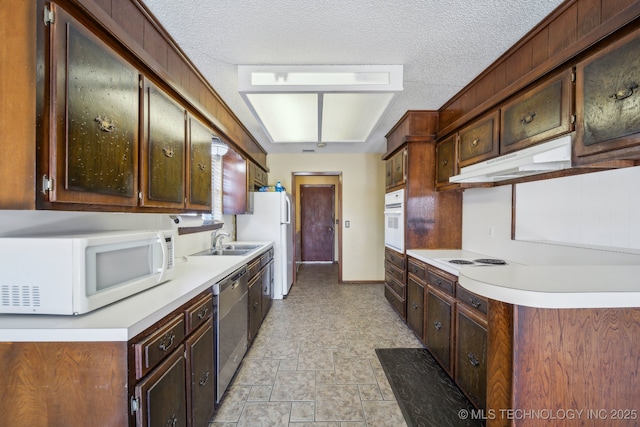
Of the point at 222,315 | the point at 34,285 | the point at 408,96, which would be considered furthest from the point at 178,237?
the point at 408,96

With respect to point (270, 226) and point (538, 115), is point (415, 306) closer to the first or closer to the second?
point (538, 115)

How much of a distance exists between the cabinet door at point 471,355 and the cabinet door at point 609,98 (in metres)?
1.12

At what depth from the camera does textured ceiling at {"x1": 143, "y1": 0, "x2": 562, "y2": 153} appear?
4.60ft

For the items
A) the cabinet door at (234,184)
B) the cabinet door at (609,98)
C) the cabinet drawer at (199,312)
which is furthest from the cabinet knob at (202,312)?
the cabinet door at (609,98)

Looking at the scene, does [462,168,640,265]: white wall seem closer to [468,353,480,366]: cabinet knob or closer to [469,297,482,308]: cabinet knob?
[469,297,482,308]: cabinet knob

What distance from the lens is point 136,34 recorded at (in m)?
1.33

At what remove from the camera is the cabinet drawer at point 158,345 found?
0.95 metres

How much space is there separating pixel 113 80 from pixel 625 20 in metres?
2.19

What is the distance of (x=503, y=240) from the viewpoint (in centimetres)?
229

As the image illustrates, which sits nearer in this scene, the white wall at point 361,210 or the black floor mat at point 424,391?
the black floor mat at point 424,391

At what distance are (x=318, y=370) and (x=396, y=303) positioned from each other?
4.82 ft

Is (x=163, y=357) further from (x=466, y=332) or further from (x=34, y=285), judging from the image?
(x=466, y=332)

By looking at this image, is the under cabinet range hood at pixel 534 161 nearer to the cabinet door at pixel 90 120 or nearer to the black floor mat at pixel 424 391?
the black floor mat at pixel 424 391

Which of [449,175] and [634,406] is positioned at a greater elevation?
[449,175]
